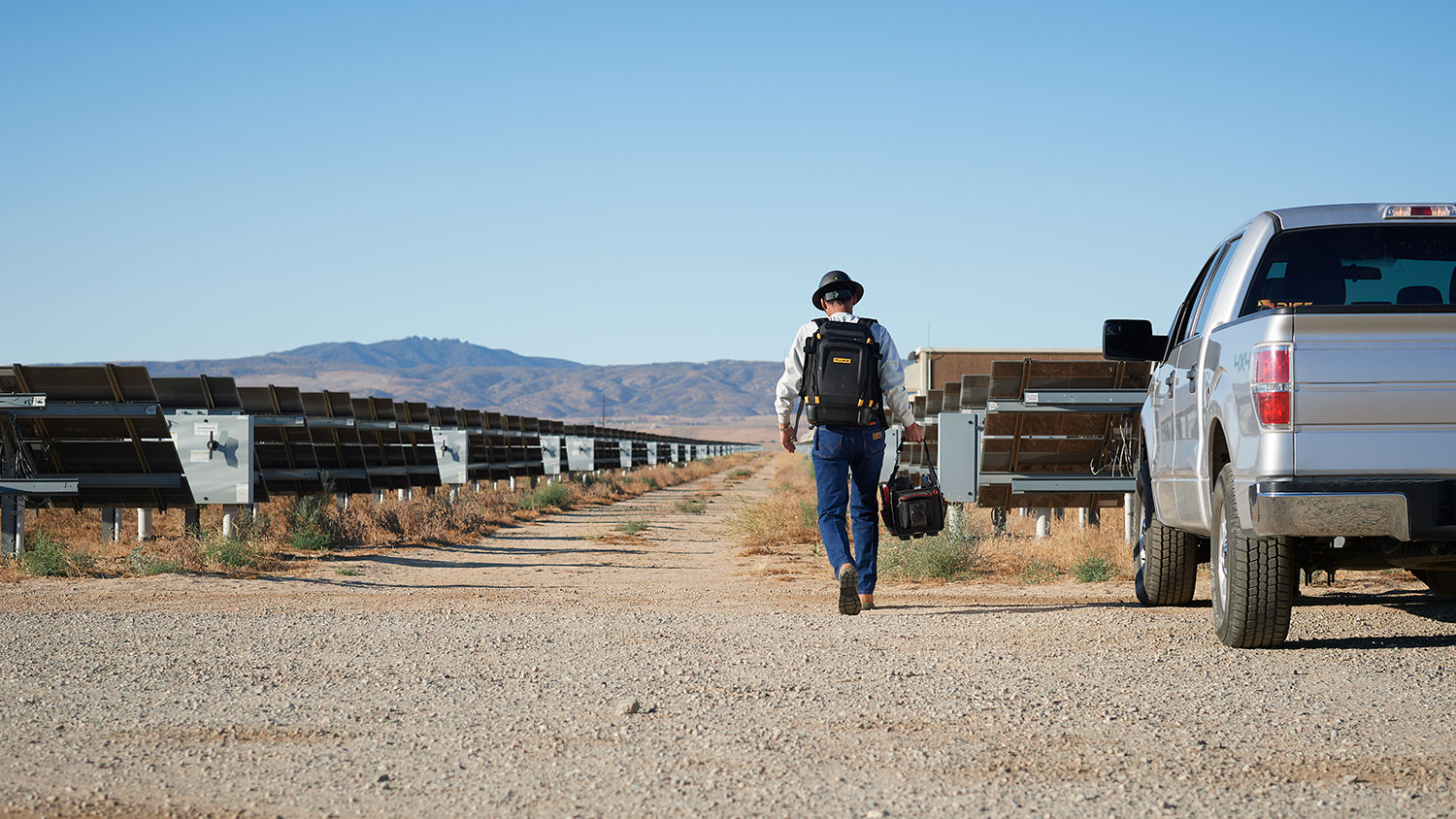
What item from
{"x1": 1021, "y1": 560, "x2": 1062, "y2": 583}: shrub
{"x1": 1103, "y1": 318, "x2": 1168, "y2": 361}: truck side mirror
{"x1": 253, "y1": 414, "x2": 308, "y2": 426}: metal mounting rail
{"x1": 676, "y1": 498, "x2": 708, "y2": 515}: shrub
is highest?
{"x1": 1103, "y1": 318, "x2": 1168, "y2": 361}: truck side mirror

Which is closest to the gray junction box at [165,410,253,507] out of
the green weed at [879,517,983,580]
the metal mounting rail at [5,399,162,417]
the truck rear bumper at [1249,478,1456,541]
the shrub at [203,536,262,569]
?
the metal mounting rail at [5,399,162,417]

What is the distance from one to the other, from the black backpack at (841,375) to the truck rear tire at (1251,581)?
2557 millimetres

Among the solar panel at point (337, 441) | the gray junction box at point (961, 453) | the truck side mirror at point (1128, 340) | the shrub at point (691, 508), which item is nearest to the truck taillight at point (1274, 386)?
the truck side mirror at point (1128, 340)

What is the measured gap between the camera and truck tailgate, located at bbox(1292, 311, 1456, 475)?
606 cm

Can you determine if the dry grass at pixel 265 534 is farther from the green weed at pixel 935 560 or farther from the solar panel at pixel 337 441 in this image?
the green weed at pixel 935 560

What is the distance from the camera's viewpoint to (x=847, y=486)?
9266mm

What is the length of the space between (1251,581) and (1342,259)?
1.90 metres

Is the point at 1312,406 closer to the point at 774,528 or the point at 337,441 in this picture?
the point at 774,528

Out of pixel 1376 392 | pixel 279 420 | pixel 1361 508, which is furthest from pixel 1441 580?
pixel 279 420

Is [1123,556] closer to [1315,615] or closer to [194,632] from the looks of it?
[1315,615]

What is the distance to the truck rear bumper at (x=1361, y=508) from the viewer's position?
6.04 meters

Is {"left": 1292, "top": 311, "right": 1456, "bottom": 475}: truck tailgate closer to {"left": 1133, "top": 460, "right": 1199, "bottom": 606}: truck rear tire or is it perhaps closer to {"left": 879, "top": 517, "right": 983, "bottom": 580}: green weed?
{"left": 1133, "top": 460, "right": 1199, "bottom": 606}: truck rear tire

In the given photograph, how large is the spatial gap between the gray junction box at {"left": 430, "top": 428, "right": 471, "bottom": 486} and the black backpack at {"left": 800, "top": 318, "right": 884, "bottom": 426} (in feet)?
54.9

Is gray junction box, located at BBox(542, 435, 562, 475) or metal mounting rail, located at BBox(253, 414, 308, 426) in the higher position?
metal mounting rail, located at BBox(253, 414, 308, 426)
